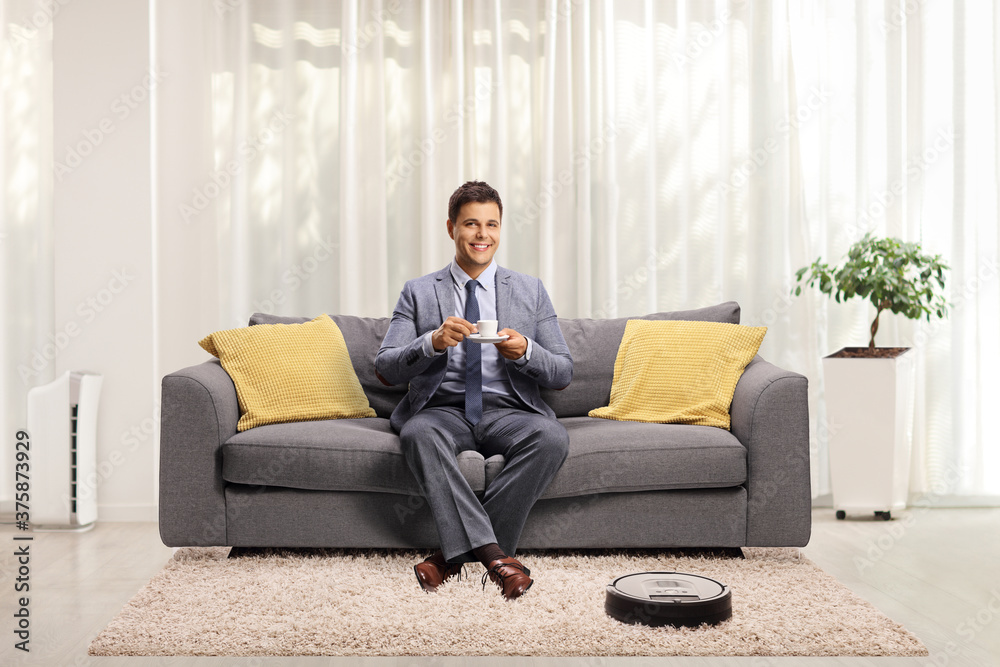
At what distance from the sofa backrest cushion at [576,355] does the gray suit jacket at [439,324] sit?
33 cm

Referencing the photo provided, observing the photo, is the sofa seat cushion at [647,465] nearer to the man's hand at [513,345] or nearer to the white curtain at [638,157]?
the man's hand at [513,345]

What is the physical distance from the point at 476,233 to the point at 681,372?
2.76 ft

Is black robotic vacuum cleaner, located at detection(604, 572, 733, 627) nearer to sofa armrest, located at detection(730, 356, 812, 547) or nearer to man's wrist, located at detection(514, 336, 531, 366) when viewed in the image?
sofa armrest, located at detection(730, 356, 812, 547)

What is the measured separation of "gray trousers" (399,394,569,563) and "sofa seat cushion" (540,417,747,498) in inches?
3.2

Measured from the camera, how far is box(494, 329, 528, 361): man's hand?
7.80ft

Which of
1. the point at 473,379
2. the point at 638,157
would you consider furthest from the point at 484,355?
the point at 638,157

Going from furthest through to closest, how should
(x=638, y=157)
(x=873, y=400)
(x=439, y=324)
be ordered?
(x=638, y=157), (x=873, y=400), (x=439, y=324)

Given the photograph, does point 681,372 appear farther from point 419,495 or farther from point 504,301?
point 419,495

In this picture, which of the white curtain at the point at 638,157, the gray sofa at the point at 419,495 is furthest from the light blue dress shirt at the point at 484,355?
the white curtain at the point at 638,157

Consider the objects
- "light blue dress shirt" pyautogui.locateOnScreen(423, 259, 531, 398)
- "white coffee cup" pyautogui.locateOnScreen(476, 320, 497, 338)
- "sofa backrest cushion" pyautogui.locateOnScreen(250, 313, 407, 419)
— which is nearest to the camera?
"white coffee cup" pyautogui.locateOnScreen(476, 320, 497, 338)

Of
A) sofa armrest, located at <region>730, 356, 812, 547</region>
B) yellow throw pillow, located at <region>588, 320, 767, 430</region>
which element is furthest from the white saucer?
sofa armrest, located at <region>730, 356, 812, 547</region>

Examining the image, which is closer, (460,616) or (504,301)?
(460,616)

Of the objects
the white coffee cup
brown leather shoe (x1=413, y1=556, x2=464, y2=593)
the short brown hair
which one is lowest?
brown leather shoe (x1=413, y1=556, x2=464, y2=593)

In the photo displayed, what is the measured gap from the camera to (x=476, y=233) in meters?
2.57
